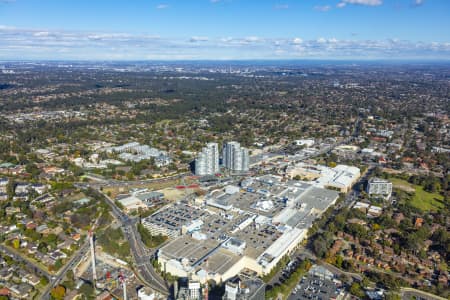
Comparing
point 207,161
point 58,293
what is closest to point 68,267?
point 58,293

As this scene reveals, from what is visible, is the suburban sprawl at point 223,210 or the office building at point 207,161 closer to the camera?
the suburban sprawl at point 223,210

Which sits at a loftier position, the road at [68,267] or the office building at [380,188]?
the office building at [380,188]

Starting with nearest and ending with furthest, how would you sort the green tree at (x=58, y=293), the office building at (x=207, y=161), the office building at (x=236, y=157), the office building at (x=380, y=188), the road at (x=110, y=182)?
the green tree at (x=58, y=293) < the office building at (x=380, y=188) < the road at (x=110, y=182) < the office building at (x=207, y=161) < the office building at (x=236, y=157)

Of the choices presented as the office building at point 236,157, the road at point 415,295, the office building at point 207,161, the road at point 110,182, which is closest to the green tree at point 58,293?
the road at point 110,182

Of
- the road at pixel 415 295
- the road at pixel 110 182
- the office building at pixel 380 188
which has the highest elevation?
the office building at pixel 380 188

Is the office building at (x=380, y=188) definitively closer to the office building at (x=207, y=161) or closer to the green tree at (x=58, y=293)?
the office building at (x=207, y=161)

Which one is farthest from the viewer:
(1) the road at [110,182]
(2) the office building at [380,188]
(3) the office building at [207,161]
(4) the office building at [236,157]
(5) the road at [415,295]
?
(4) the office building at [236,157]

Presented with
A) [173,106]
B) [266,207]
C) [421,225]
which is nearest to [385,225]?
[421,225]
